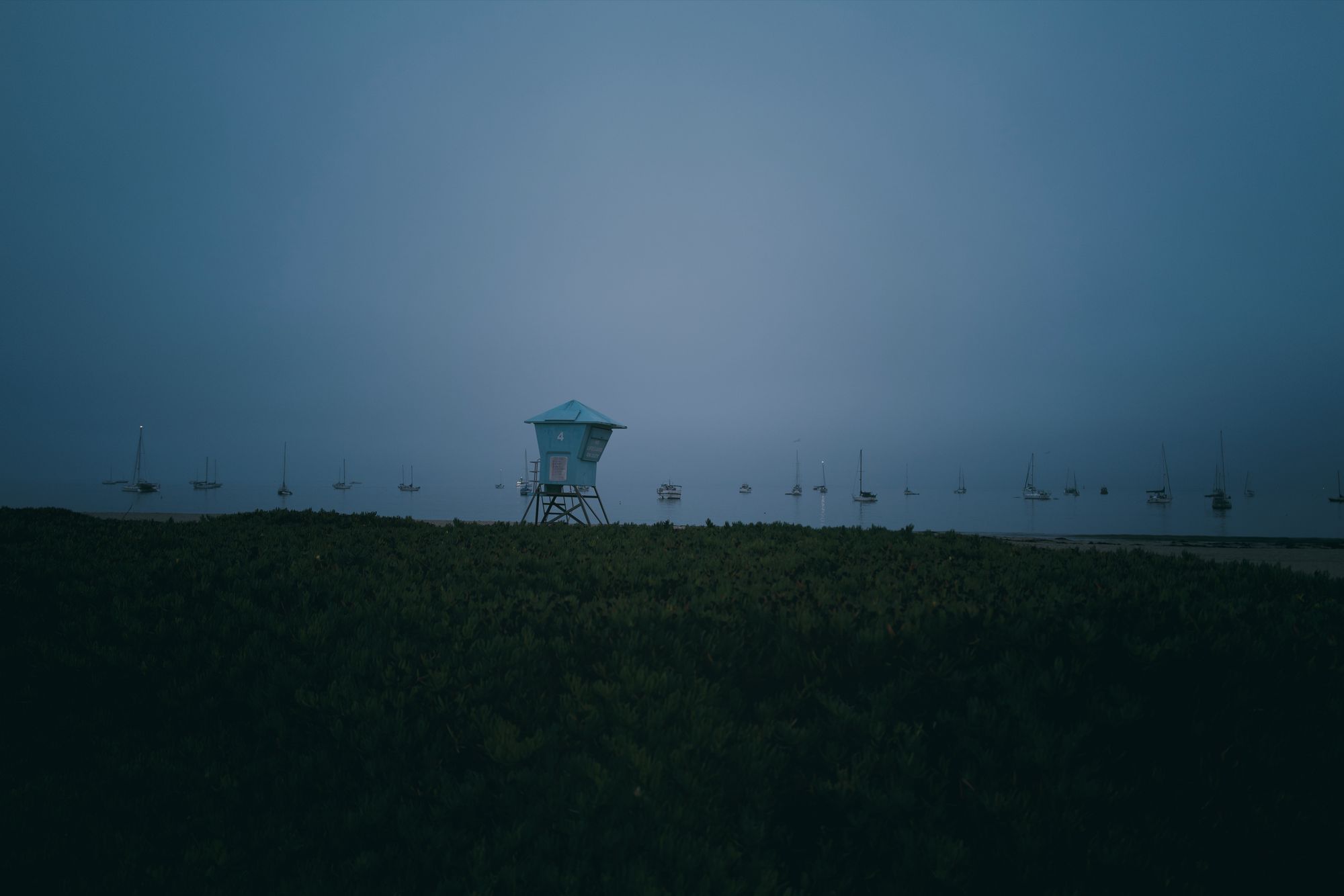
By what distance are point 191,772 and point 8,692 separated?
8.52ft

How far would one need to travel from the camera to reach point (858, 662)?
510cm

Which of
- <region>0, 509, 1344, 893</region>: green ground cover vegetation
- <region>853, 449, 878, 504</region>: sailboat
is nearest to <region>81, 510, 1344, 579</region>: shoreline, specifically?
<region>0, 509, 1344, 893</region>: green ground cover vegetation

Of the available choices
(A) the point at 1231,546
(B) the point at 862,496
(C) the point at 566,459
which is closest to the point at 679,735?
(C) the point at 566,459

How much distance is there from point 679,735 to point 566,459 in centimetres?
1876

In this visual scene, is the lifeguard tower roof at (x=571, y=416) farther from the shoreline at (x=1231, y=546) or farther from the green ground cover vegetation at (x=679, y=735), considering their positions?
the green ground cover vegetation at (x=679, y=735)

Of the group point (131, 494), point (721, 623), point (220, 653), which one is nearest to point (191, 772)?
point (220, 653)

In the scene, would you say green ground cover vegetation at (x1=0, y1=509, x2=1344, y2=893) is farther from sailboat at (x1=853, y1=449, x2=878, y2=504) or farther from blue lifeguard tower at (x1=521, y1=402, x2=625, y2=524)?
sailboat at (x1=853, y1=449, x2=878, y2=504)

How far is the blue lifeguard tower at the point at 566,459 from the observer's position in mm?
22594

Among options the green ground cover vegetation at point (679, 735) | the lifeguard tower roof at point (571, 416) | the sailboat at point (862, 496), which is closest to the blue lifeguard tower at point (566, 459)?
the lifeguard tower roof at point (571, 416)

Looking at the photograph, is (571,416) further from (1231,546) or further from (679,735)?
(1231,546)

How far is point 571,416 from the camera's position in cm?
2267

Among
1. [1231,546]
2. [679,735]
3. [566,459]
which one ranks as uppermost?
[566,459]

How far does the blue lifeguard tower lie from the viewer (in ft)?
74.1

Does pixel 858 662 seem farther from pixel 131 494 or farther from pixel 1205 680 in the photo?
pixel 131 494
